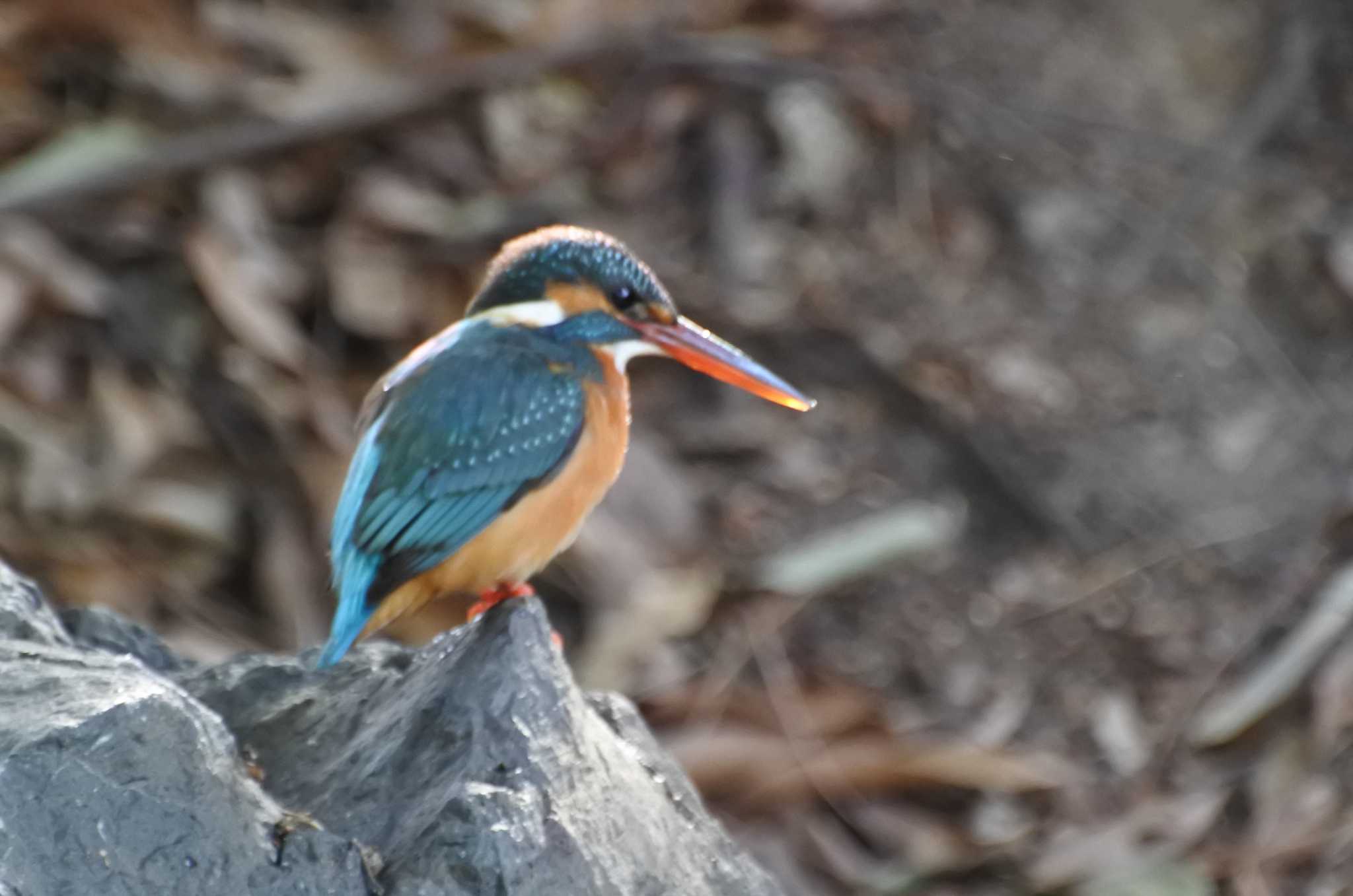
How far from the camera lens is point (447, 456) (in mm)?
3486

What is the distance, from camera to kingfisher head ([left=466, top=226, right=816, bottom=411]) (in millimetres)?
3748

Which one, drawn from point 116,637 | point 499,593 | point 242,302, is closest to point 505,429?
point 499,593

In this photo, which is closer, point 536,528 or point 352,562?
point 352,562

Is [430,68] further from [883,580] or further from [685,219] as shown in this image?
[883,580]

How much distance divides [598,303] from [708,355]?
0.80ft

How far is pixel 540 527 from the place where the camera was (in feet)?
11.5

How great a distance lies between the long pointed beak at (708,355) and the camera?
380 centimetres

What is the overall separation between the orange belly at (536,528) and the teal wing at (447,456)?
0.09 ft

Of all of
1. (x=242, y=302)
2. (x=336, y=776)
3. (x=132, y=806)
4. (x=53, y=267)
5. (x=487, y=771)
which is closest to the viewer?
(x=132, y=806)

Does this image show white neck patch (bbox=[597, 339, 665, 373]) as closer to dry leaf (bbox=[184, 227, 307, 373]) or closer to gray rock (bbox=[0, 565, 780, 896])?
gray rock (bbox=[0, 565, 780, 896])

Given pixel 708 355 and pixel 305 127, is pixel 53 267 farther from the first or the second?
pixel 708 355

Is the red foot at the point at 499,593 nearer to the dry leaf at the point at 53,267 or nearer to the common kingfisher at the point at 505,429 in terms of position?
the common kingfisher at the point at 505,429

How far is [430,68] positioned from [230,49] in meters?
0.63

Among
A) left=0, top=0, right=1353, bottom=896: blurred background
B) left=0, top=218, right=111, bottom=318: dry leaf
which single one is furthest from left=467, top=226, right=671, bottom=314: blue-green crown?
left=0, top=218, right=111, bottom=318: dry leaf
